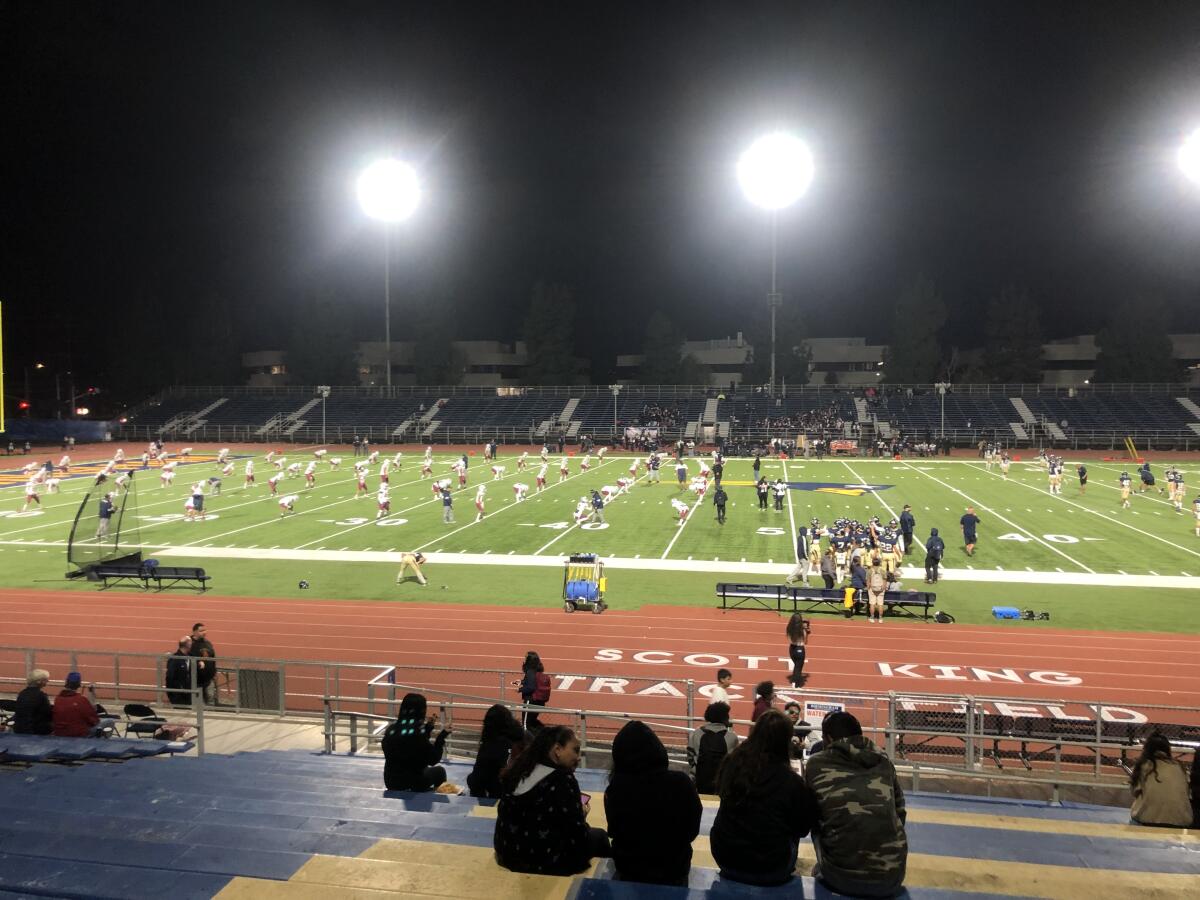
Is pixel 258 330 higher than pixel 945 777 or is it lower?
higher

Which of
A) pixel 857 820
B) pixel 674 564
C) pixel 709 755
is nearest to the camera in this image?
pixel 857 820

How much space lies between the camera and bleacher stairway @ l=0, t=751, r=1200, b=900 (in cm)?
399

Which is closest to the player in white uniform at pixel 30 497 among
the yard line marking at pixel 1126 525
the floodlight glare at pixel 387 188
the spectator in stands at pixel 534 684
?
the spectator in stands at pixel 534 684

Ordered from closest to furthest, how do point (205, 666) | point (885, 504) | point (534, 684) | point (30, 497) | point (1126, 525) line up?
point (534, 684)
point (205, 666)
point (1126, 525)
point (885, 504)
point (30, 497)

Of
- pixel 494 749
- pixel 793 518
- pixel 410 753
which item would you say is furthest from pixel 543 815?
pixel 793 518

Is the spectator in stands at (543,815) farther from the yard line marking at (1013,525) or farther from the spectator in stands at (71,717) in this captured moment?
the yard line marking at (1013,525)

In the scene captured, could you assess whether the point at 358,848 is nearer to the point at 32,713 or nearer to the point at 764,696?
the point at 764,696

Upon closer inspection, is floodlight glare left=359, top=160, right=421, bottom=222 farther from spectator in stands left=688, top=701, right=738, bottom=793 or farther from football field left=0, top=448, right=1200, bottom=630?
spectator in stands left=688, top=701, right=738, bottom=793

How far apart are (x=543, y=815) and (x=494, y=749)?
2.27m

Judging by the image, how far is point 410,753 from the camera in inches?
263

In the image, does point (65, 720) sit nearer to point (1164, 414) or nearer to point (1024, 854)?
point (1024, 854)

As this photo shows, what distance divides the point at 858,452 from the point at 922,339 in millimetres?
26840

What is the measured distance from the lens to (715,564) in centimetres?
2206

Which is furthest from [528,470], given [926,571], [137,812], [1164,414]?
[1164,414]
